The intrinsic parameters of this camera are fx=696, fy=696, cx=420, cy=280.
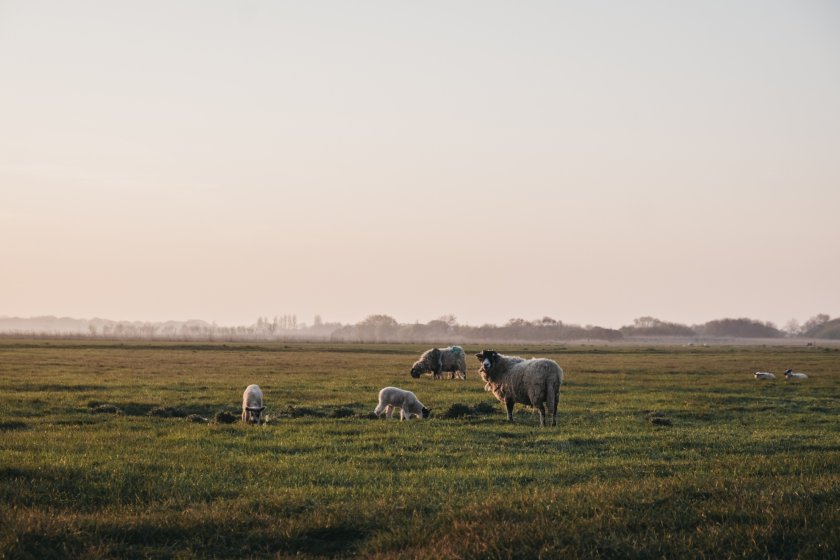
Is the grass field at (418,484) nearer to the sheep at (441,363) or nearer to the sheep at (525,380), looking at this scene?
the sheep at (525,380)

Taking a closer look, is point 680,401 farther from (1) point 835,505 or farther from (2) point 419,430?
(1) point 835,505

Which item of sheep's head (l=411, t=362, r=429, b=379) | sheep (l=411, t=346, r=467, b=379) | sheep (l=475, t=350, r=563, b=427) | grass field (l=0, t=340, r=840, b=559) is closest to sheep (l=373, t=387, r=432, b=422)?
grass field (l=0, t=340, r=840, b=559)

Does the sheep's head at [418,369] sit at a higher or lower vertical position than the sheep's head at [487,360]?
lower

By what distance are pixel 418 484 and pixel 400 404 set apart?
37.0ft

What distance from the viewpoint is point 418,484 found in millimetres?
12477

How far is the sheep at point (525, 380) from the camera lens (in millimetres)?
21906

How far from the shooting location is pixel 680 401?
29.0 m

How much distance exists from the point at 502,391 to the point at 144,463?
497 inches

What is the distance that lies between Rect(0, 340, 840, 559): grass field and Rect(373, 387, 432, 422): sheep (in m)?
0.67

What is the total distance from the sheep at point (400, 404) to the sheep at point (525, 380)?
2566mm

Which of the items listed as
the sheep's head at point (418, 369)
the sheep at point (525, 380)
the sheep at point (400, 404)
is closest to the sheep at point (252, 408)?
the sheep at point (400, 404)

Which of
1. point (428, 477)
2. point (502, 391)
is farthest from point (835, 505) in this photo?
point (502, 391)

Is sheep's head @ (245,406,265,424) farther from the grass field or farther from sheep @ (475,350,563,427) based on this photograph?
sheep @ (475,350,563,427)

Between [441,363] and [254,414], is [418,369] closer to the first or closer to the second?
[441,363]
